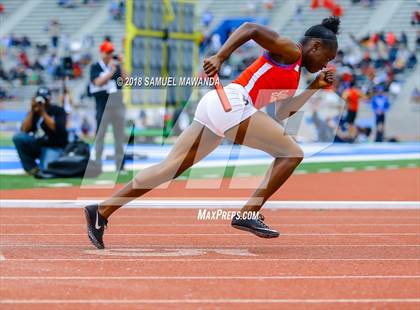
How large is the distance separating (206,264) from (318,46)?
181 centimetres

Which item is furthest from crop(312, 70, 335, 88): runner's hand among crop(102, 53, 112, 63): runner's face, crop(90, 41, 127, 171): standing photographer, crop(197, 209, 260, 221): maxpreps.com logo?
crop(102, 53, 112, 63): runner's face

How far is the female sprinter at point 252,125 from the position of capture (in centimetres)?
736

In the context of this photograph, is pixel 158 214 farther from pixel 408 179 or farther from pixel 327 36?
pixel 408 179

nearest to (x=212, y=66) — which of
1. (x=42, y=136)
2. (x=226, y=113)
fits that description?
(x=226, y=113)

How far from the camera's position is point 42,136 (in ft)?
51.0

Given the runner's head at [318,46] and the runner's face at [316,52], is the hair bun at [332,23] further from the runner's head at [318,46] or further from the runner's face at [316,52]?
the runner's face at [316,52]

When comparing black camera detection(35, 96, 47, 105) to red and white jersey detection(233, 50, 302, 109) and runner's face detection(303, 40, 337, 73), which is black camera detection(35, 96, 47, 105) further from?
runner's face detection(303, 40, 337, 73)

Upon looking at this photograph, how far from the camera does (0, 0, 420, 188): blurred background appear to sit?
23.9 metres

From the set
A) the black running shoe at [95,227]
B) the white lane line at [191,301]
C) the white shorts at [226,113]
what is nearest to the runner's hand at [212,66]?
the white shorts at [226,113]

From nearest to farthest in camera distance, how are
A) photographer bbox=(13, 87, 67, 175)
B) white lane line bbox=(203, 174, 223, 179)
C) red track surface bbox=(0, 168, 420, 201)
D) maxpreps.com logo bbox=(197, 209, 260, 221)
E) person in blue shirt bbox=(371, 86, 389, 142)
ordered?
maxpreps.com logo bbox=(197, 209, 260, 221) → red track surface bbox=(0, 168, 420, 201) → photographer bbox=(13, 87, 67, 175) → white lane line bbox=(203, 174, 223, 179) → person in blue shirt bbox=(371, 86, 389, 142)

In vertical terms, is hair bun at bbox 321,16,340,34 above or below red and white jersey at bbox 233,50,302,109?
above

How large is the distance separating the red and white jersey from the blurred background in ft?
30.4

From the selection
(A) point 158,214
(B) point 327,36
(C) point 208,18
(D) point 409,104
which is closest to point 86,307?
(B) point 327,36

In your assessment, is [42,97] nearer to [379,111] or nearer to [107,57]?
[107,57]
